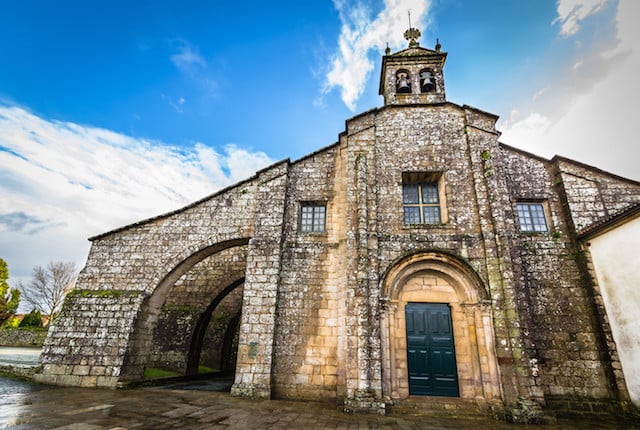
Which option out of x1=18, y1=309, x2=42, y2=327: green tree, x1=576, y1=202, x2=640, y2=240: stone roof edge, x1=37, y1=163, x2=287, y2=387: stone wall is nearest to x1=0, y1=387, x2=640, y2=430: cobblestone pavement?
x1=37, y1=163, x2=287, y2=387: stone wall

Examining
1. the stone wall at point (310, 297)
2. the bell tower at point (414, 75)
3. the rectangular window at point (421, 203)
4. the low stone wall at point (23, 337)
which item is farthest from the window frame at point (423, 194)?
the low stone wall at point (23, 337)

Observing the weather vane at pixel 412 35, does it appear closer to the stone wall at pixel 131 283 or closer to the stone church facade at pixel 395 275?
the stone church facade at pixel 395 275

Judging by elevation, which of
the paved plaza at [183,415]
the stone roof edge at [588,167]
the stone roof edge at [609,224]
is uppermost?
the stone roof edge at [588,167]

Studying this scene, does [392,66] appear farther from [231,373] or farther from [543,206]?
[231,373]

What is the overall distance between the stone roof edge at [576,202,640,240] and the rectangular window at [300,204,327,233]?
7028 millimetres

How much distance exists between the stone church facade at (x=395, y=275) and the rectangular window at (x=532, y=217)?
2.1 inches

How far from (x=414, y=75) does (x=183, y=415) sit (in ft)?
39.2

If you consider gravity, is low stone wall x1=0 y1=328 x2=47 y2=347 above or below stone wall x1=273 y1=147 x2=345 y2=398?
below

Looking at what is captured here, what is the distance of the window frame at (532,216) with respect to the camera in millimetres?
8758

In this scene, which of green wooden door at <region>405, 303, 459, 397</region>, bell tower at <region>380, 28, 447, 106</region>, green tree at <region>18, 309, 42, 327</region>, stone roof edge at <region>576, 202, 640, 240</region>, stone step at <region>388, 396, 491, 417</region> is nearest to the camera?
stone step at <region>388, 396, 491, 417</region>

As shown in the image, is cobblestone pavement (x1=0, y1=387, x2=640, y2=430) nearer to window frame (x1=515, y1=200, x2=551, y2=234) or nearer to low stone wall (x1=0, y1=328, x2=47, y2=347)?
window frame (x1=515, y1=200, x2=551, y2=234)

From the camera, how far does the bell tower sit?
10578mm

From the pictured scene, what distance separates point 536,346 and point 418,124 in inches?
277

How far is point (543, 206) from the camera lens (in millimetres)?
9016
